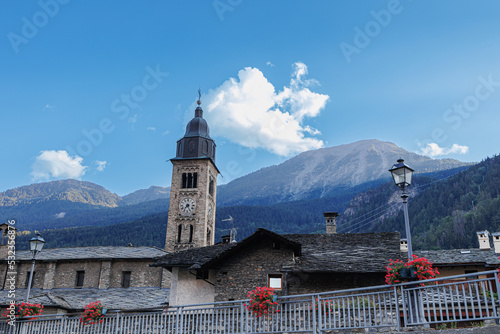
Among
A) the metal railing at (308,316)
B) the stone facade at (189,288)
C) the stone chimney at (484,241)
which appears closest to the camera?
the metal railing at (308,316)

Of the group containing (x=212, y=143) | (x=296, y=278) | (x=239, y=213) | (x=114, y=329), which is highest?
(x=239, y=213)

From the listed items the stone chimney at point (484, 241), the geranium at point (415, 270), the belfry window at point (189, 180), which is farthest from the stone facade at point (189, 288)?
the belfry window at point (189, 180)

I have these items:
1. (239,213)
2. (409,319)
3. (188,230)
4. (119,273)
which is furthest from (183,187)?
(239,213)

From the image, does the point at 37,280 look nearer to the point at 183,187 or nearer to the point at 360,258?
the point at 183,187

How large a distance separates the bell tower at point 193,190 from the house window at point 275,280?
3762 centimetres

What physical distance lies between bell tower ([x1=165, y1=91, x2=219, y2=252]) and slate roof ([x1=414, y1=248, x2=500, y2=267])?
3071cm

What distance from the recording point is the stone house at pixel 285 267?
20875 mm

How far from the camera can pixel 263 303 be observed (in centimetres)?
1489

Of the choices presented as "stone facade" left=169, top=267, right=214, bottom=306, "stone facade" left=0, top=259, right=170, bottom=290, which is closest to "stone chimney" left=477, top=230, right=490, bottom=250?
"stone facade" left=169, top=267, right=214, bottom=306

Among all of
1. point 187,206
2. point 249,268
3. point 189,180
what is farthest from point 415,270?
point 189,180

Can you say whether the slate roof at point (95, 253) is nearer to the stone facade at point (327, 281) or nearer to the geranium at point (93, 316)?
the stone facade at point (327, 281)

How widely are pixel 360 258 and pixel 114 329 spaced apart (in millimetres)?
11453

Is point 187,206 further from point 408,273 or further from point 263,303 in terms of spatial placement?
point 408,273

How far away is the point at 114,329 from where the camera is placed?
17688 millimetres
